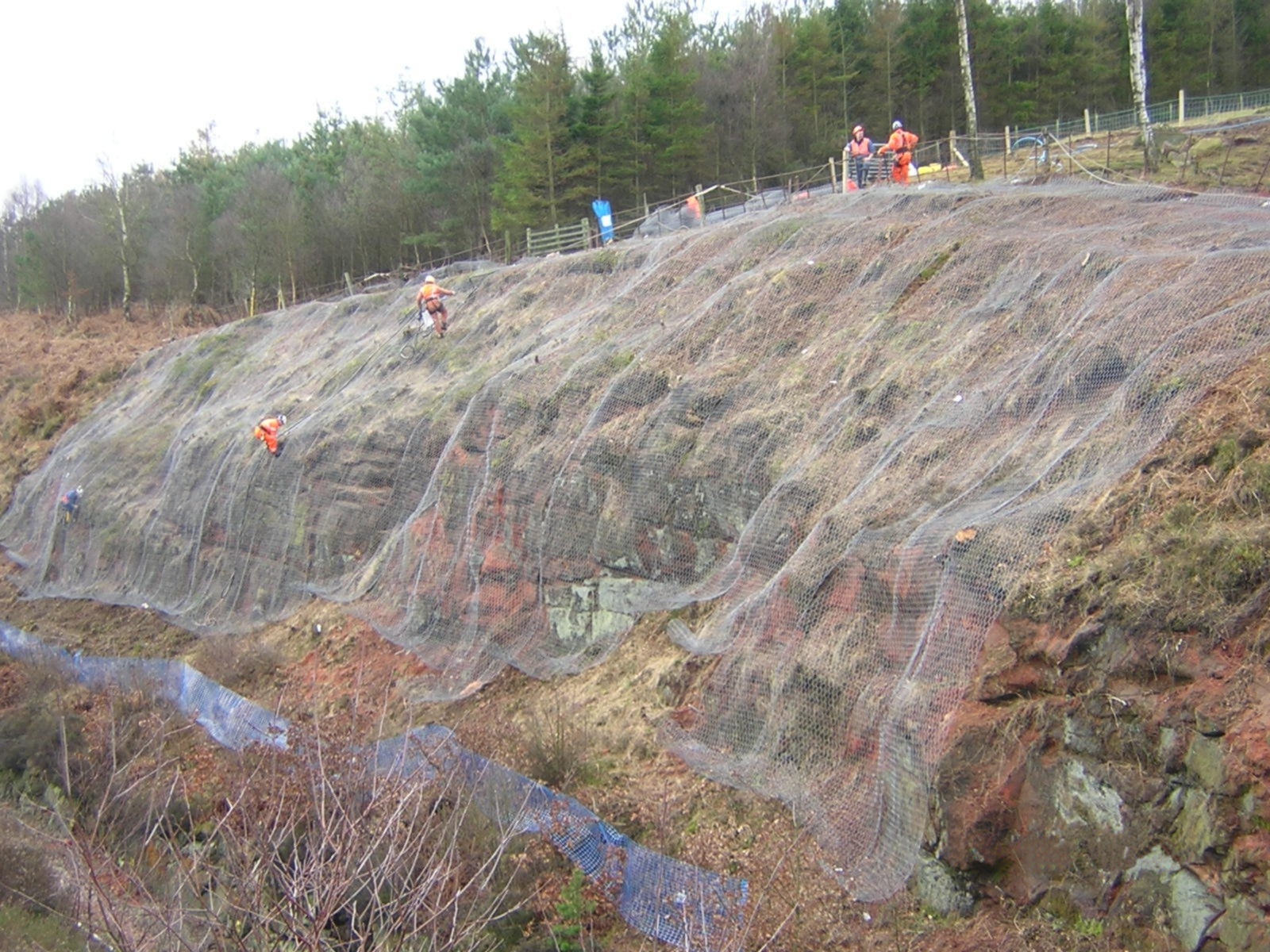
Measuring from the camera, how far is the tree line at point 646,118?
3066cm

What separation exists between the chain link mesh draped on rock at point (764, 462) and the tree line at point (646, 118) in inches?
531

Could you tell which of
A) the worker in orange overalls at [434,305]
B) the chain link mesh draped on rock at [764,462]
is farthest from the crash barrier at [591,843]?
the worker in orange overalls at [434,305]

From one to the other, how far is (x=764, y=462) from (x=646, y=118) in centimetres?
2470

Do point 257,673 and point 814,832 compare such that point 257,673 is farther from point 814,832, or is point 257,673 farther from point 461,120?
point 461,120

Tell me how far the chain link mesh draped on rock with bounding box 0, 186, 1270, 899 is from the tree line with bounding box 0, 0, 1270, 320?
44.2 feet

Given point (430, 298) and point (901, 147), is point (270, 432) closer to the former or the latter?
point (430, 298)

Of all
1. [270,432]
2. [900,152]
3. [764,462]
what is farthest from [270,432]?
[900,152]

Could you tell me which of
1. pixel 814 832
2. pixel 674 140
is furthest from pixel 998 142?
pixel 814 832

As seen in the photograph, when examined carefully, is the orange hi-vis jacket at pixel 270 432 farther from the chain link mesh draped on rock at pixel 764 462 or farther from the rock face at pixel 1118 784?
the rock face at pixel 1118 784

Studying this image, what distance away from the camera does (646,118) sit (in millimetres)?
31906

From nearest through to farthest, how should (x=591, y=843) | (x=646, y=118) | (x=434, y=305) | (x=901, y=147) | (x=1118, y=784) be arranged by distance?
1. (x=1118, y=784)
2. (x=591, y=843)
3. (x=434, y=305)
4. (x=901, y=147)
5. (x=646, y=118)

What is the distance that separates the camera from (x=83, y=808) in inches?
389

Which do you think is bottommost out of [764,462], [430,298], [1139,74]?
[764,462]

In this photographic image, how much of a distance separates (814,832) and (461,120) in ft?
111
